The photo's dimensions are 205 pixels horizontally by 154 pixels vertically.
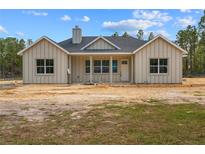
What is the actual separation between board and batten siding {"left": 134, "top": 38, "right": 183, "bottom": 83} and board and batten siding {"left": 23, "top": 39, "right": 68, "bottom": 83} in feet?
15.8

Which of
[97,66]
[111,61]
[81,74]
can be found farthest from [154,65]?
[81,74]

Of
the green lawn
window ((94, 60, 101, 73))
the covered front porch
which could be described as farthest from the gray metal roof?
the green lawn

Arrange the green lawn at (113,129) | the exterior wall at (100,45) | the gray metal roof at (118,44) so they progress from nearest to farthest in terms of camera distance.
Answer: the green lawn at (113,129), the gray metal roof at (118,44), the exterior wall at (100,45)

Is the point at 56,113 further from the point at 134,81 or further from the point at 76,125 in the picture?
the point at 134,81

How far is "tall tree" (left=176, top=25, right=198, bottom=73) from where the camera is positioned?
151ft

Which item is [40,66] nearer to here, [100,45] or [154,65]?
[100,45]

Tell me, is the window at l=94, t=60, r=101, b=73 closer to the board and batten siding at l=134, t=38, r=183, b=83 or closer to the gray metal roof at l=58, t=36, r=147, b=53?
the gray metal roof at l=58, t=36, r=147, b=53

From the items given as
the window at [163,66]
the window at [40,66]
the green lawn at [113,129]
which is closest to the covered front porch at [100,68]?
the window at [40,66]

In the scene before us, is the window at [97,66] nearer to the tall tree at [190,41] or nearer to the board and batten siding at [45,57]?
Result: the board and batten siding at [45,57]

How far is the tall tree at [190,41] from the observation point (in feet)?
151

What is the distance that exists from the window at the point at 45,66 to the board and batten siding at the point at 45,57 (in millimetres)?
223

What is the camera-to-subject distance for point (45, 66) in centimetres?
2412
